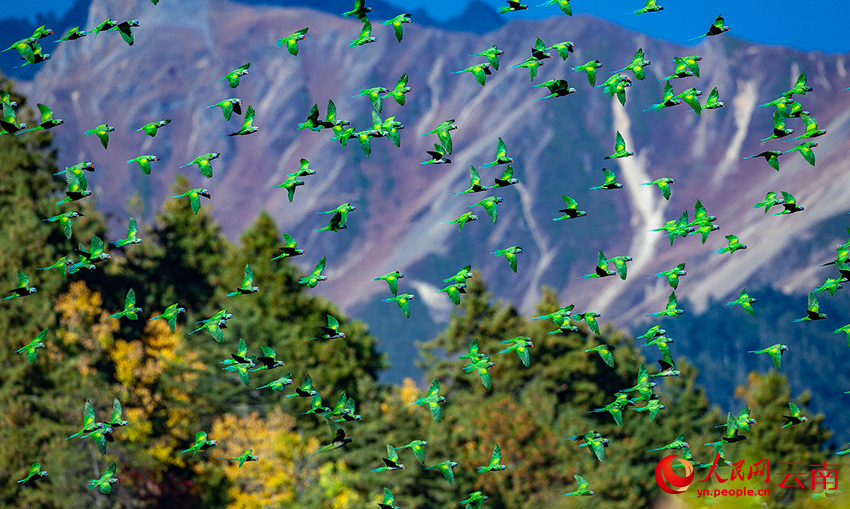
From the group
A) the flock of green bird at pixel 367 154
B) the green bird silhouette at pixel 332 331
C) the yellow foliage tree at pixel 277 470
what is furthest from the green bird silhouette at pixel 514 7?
the yellow foliage tree at pixel 277 470

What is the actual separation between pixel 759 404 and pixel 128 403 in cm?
3787

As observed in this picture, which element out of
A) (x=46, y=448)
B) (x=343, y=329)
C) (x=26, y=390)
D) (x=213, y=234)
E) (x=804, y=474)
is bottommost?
(x=804, y=474)

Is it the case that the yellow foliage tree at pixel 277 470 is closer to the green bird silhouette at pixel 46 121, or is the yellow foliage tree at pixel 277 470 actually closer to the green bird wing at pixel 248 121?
the green bird silhouette at pixel 46 121

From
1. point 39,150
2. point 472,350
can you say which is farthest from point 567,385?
point 472,350

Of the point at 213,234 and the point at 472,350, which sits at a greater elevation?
the point at 213,234

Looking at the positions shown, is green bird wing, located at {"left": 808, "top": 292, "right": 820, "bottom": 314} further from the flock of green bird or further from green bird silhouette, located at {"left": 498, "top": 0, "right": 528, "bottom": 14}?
green bird silhouette, located at {"left": 498, "top": 0, "right": 528, "bottom": 14}

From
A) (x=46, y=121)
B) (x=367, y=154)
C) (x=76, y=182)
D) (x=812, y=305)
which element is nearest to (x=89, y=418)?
(x=76, y=182)

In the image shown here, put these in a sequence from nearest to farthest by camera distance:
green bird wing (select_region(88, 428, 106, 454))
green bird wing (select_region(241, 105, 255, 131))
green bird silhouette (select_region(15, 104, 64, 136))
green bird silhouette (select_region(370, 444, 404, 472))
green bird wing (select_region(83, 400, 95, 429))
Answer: green bird wing (select_region(88, 428, 106, 454)) → green bird silhouette (select_region(15, 104, 64, 136)) → green bird wing (select_region(83, 400, 95, 429)) → green bird wing (select_region(241, 105, 255, 131)) → green bird silhouette (select_region(370, 444, 404, 472))

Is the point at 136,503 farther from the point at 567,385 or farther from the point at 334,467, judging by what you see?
the point at 567,385

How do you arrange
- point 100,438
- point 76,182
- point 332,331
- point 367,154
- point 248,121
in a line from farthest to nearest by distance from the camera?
point 332,331, point 248,121, point 367,154, point 76,182, point 100,438

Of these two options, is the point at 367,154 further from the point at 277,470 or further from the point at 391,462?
the point at 277,470

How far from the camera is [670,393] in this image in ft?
314

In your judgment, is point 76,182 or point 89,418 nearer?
point 76,182

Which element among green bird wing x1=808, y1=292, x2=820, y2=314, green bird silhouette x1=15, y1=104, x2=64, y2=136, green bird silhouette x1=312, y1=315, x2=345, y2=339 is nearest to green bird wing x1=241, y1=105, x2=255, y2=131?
green bird silhouette x1=15, y1=104, x2=64, y2=136
